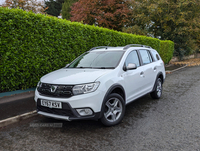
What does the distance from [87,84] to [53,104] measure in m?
0.76

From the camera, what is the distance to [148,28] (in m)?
25.8

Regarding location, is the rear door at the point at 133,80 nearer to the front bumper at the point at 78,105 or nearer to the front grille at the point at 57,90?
the front bumper at the point at 78,105

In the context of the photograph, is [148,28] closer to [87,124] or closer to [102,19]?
[102,19]

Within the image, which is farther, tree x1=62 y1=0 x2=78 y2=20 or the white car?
tree x1=62 y1=0 x2=78 y2=20

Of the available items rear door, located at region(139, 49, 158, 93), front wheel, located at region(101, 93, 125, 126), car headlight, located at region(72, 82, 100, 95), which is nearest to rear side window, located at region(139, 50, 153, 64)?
rear door, located at region(139, 49, 158, 93)

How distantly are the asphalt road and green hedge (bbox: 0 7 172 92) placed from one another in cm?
231

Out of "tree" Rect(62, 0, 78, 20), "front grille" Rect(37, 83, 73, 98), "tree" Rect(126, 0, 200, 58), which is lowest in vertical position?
"front grille" Rect(37, 83, 73, 98)

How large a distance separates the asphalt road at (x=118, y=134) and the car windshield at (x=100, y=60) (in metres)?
1.37

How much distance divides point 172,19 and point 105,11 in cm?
886

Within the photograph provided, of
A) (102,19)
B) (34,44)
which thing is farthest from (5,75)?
(102,19)

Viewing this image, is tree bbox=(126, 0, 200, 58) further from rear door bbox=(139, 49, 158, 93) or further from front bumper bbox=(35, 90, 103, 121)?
front bumper bbox=(35, 90, 103, 121)

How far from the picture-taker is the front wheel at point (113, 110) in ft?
12.0

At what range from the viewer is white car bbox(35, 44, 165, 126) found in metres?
3.30

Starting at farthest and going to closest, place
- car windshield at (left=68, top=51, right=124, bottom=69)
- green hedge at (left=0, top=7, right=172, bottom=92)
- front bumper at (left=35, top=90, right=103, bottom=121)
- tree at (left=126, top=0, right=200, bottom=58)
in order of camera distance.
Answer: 1. tree at (left=126, top=0, right=200, bottom=58)
2. green hedge at (left=0, top=7, right=172, bottom=92)
3. car windshield at (left=68, top=51, right=124, bottom=69)
4. front bumper at (left=35, top=90, right=103, bottom=121)
